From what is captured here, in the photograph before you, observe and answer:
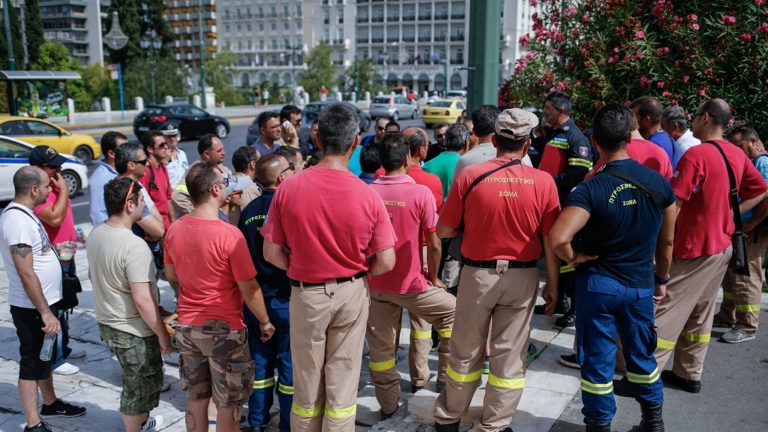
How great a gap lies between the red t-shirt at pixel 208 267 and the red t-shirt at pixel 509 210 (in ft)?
4.31

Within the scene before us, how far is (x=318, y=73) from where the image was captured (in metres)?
62.5

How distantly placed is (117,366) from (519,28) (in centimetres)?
9609

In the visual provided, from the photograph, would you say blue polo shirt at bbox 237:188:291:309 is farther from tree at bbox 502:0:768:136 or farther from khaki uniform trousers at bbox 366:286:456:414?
tree at bbox 502:0:768:136

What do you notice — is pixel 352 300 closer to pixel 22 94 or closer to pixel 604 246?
pixel 604 246

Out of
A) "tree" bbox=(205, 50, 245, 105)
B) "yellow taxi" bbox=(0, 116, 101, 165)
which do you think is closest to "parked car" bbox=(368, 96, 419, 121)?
"tree" bbox=(205, 50, 245, 105)

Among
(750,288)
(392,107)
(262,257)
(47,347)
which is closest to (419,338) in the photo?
(262,257)

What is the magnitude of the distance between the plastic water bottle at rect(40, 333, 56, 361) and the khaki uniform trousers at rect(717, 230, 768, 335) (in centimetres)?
534

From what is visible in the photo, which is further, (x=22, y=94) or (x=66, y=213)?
(x=22, y=94)

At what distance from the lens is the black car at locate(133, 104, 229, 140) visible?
25016mm

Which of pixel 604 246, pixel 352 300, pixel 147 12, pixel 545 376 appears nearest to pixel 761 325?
pixel 545 376

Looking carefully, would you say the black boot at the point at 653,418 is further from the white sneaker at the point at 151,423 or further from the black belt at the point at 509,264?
the white sneaker at the point at 151,423

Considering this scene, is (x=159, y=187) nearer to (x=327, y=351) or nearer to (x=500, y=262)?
(x=327, y=351)

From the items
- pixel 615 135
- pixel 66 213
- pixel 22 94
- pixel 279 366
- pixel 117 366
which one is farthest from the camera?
pixel 22 94

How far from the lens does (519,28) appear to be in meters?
94.6
